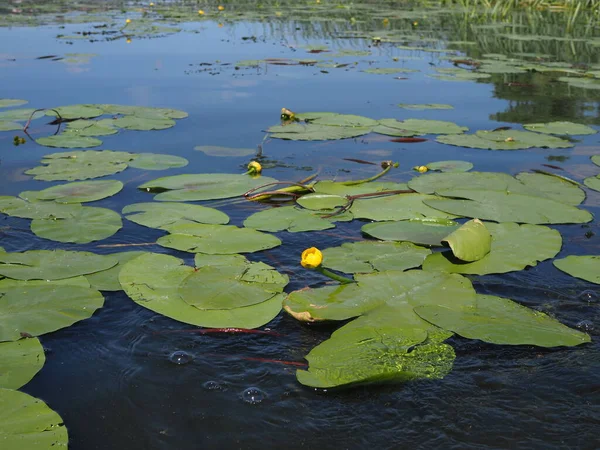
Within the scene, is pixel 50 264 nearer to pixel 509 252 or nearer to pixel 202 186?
pixel 202 186

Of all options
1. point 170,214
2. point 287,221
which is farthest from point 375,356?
point 170,214

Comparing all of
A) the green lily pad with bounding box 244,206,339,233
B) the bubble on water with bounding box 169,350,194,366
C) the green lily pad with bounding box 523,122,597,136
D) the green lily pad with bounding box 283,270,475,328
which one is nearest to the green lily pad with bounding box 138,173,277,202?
the green lily pad with bounding box 244,206,339,233

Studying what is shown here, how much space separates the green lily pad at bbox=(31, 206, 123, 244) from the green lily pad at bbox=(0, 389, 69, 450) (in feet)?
3.67

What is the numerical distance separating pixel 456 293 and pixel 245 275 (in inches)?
29.7

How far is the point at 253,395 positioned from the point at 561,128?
11.9ft

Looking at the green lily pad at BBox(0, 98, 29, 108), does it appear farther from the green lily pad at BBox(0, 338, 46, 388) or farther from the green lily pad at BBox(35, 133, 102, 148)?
the green lily pad at BBox(0, 338, 46, 388)

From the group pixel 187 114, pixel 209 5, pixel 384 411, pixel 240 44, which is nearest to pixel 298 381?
pixel 384 411

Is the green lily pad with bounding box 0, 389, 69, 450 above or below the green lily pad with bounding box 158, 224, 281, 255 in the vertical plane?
below

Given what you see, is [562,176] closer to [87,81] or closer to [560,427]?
[560,427]

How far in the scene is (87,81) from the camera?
635 cm

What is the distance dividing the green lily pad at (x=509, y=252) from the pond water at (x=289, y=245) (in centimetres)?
4

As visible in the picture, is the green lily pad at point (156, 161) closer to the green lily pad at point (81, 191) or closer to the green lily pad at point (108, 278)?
the green lily pad at point (81, 191)

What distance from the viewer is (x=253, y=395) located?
1.73 meters

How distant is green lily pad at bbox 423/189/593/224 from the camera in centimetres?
288
